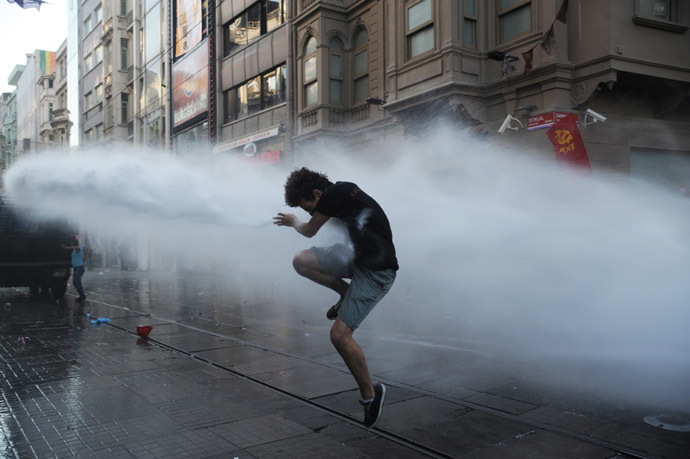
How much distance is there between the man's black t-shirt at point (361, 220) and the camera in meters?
4.20

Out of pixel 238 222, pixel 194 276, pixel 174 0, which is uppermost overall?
pixel 174 0

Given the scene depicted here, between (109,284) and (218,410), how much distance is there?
14.2 metres

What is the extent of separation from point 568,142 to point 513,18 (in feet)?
10.7

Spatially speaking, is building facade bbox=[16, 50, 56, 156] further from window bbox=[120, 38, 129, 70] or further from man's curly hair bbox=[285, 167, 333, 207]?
man's curly hair bbox=[285, 167, 333, 207]

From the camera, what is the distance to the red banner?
10.8 metres

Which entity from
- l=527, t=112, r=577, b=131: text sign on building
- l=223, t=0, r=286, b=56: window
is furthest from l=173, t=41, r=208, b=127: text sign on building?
l=527, t=112, r=577, b=131: text sign on building

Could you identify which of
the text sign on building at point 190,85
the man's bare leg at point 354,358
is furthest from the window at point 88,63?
the man's bare leg at point 354,358

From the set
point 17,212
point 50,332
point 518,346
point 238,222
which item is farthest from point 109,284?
point 518,346

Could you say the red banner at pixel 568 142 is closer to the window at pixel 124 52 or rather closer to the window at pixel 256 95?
the window at pixel 256 95

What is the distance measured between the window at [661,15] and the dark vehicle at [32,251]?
500 inches

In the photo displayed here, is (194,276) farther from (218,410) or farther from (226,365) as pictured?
(218,410)

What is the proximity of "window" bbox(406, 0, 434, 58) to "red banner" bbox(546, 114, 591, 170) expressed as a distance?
363cm

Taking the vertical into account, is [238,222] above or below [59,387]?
above

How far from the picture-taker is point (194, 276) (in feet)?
67.3
